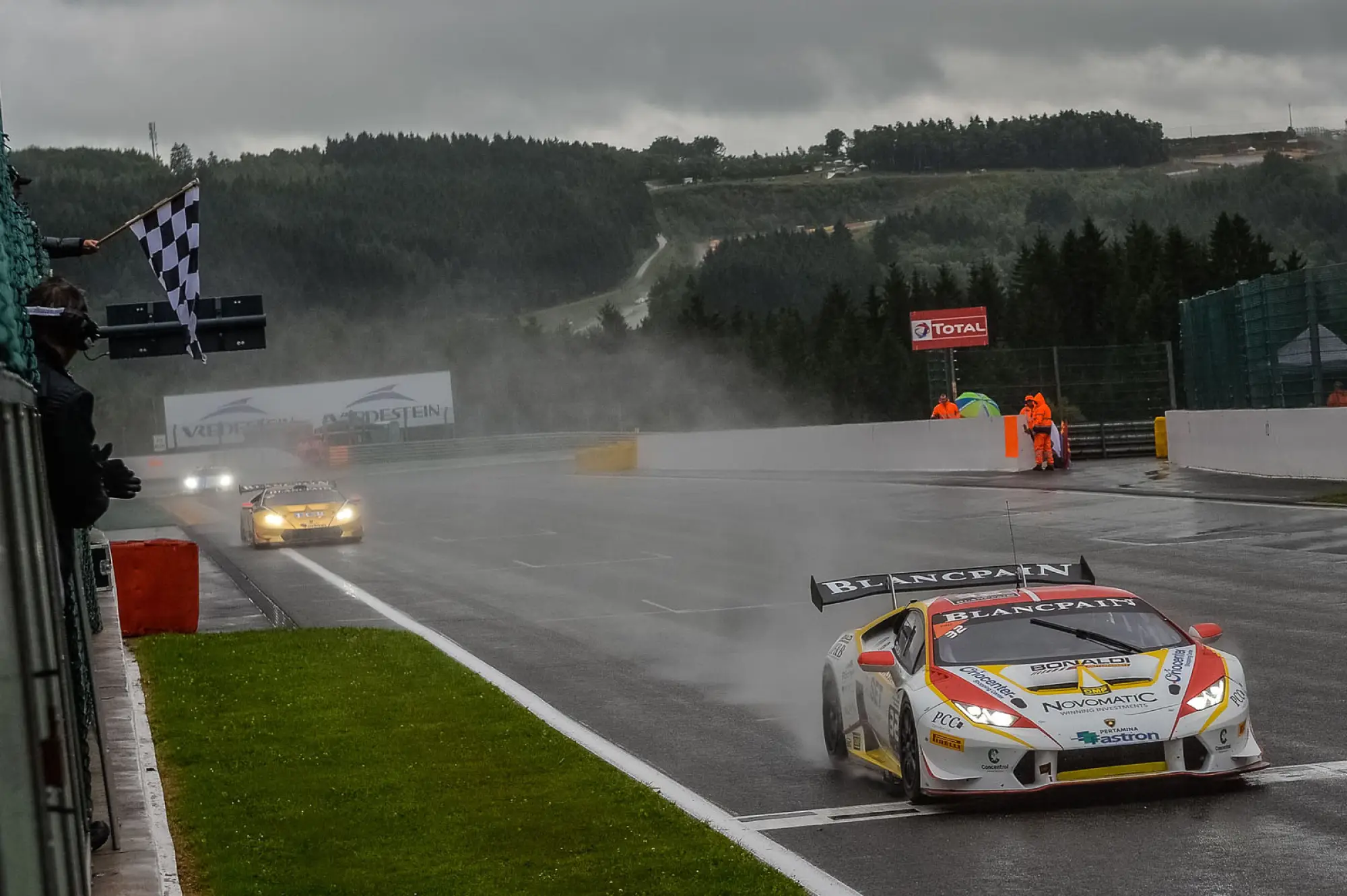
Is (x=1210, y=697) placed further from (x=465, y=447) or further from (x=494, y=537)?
(x=465, y=447)

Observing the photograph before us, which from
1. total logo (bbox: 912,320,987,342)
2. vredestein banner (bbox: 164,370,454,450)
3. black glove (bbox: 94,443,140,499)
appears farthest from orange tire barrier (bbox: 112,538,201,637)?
vredestein banner (bbox: 164,370,454,450)

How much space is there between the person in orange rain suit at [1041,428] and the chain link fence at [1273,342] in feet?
10.2

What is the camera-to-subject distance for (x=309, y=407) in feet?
337

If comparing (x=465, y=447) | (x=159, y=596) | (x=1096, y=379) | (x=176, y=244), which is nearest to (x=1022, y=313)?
(x=465, y=447)

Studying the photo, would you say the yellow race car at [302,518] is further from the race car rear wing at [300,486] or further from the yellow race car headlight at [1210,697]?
the yellow race car headlight at [1210,697]

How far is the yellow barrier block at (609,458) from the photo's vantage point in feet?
200

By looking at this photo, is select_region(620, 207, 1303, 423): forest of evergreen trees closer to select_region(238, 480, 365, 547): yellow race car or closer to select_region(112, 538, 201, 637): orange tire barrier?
select_region(238, 480, 365, 547): yellow race car

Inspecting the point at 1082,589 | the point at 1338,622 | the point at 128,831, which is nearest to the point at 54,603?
the point at 128,831

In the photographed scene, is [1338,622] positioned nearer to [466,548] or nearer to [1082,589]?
[1082,589]

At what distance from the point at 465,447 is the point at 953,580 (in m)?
85.5

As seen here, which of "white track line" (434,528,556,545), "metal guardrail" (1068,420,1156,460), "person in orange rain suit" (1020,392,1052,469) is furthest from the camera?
"metal guardrail" (1068,420,1156,460)

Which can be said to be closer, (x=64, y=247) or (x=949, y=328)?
(x=64, y=247)

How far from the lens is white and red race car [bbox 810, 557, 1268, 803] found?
9109mm

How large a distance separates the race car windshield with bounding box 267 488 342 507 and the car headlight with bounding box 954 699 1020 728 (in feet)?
81.9
